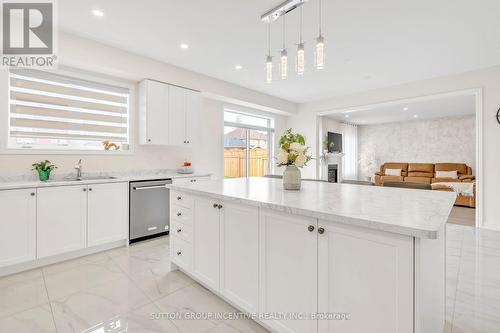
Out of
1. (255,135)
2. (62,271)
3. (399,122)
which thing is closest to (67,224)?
(62,271)

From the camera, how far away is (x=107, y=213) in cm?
309

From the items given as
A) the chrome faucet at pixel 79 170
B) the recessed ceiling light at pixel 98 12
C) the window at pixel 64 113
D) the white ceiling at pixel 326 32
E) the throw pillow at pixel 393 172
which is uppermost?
the white ceiling at pixel 326 32

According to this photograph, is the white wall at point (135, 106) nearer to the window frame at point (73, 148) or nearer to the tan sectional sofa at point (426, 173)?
the window frame at point (73, 148)

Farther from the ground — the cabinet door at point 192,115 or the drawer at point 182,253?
the cabinet door at point 192,115

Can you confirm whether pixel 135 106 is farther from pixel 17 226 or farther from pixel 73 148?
pixel 17 226

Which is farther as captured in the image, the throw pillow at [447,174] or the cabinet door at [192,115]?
the throw pillow at [447,174]

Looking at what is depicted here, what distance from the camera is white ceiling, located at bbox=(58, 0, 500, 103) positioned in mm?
2451

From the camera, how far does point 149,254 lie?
298cm

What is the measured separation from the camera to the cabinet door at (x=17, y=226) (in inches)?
93.6

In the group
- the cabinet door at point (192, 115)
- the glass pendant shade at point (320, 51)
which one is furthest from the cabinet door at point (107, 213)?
the glass pendant shade at point (320, 51)

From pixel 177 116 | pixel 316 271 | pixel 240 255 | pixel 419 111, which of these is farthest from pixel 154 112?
pixel 419 111

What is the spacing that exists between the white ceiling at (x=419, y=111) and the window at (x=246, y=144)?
1.90 meters

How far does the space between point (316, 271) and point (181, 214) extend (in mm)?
1425

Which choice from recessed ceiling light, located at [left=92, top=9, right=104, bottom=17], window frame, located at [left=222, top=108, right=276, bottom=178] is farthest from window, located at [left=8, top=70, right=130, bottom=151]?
window frame, located at [left=222, top=108, right=276, bottom=178]
